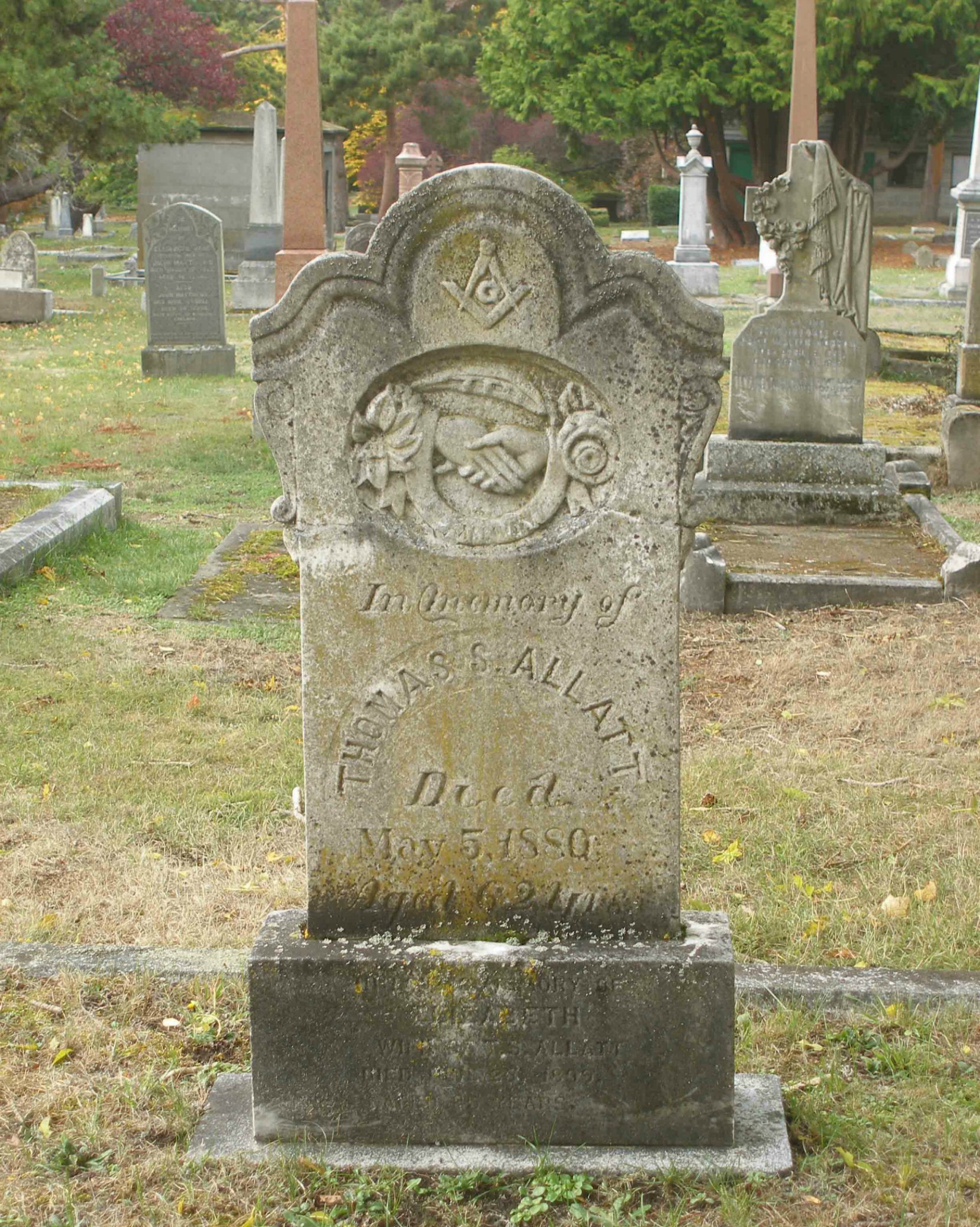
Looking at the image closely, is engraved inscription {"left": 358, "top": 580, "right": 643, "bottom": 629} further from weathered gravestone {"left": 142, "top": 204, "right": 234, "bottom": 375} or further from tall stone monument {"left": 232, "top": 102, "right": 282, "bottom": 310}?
tall stone monument {"left": 232, "top": 102, "right": 282, "bottom": 310}

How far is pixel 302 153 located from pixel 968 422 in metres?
6.27

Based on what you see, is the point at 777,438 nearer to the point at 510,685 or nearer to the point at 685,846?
the point at 685,846

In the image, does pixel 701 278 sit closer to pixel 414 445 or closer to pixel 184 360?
pixel 184 360

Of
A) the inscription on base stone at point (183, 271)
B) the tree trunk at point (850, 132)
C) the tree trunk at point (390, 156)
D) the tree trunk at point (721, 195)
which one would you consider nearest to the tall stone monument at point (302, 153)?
the inscription on base stone at point (183, 271)

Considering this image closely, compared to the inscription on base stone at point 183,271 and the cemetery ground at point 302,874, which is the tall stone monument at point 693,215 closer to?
the inscription on base stone at point 183,271

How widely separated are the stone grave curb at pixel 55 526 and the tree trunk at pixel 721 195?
34507 millimetres

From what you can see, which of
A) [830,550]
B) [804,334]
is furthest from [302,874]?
[804,334]

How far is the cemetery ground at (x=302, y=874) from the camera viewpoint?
10.5ft

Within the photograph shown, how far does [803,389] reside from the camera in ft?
33.2

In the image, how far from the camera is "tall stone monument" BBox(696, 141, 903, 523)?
10.0 metres

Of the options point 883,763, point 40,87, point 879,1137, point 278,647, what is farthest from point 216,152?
point 879,1137

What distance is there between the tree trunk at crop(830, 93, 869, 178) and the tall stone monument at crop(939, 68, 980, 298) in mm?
16492

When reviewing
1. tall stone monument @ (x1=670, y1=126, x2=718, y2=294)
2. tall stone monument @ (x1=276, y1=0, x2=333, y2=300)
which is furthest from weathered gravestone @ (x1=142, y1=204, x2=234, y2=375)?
tall stone monument @ (x1=670, y1=126, x2=718, y2=294)

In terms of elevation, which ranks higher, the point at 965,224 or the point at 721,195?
the point at 721,195
